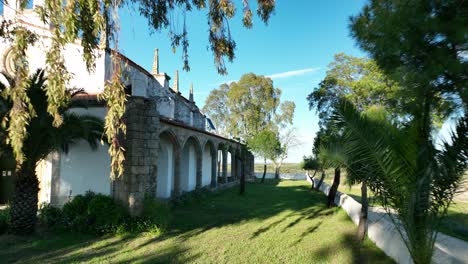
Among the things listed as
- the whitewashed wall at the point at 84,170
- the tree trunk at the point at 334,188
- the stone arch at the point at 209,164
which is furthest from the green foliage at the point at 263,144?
the whitewashed wall at the point at 84,170

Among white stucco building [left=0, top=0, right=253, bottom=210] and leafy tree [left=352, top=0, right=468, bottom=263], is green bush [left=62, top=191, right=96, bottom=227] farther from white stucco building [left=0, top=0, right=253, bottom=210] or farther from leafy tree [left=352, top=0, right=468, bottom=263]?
leafy tree [left=352, top=0, right=468, bottom=263]

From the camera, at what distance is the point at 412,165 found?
4.34m

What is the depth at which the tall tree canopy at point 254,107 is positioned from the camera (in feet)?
123

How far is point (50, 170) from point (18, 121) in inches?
349

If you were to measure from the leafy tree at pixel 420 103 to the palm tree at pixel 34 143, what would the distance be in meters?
6.56

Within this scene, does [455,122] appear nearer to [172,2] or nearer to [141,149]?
[172,2]

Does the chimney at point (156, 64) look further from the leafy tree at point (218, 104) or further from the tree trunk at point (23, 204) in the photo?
the leafy tree at point (218, 104)

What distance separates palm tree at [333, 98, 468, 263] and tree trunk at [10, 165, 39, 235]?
24.6 ft

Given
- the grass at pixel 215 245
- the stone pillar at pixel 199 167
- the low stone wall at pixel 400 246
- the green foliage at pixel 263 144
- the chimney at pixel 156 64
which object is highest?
the chimney at pixel 156 64

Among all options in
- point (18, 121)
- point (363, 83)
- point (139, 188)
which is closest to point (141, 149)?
point (139, 188)

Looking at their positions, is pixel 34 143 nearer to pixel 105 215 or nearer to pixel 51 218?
pixel 51 218

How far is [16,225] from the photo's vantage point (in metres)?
7.85

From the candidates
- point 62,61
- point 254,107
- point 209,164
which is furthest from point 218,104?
point 62,61

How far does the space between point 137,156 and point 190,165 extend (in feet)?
31.3
